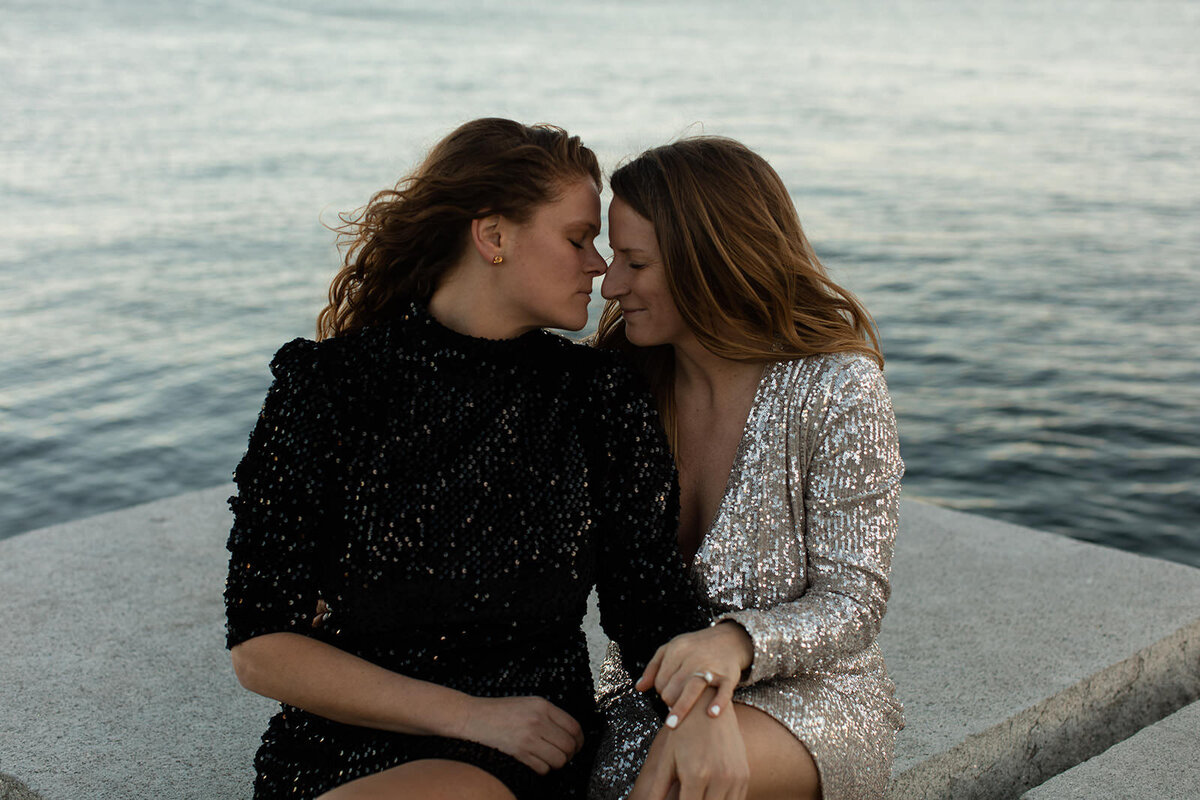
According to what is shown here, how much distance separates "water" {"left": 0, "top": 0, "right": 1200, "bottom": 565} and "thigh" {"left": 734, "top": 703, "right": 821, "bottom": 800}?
4.17 ft

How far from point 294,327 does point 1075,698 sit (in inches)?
281

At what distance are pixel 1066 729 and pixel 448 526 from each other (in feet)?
5.33

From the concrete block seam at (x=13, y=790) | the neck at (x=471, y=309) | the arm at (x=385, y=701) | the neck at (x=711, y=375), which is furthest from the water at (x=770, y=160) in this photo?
the concrete block seam at (x=13, y=790)

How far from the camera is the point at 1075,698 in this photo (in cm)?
282

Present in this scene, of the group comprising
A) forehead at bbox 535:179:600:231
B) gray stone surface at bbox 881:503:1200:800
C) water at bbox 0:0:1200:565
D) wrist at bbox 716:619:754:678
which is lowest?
water at bbox 0:0:1200:565

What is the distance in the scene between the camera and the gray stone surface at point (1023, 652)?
8.61ft

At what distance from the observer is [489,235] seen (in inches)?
82.2

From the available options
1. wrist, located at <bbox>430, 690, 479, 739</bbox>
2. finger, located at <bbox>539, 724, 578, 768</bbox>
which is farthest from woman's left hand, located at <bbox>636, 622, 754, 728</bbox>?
wrist, located at <bbox>430, 690, 479, 739</bbox>

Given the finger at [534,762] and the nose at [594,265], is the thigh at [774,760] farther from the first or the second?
the nose at [594,265]

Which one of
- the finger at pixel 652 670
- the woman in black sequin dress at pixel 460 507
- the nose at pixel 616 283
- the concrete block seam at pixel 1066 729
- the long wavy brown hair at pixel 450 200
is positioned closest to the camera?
the finger at pixel 652 670

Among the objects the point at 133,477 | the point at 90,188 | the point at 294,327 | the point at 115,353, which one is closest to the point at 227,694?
the point at 133,477

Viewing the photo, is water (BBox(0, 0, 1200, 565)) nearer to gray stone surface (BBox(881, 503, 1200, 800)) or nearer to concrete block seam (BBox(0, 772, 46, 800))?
gray stone surface (BBox(881, 503, 1200, 800))

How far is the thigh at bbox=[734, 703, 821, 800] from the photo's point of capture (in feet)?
5.97

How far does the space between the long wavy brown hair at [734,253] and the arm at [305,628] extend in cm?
65
